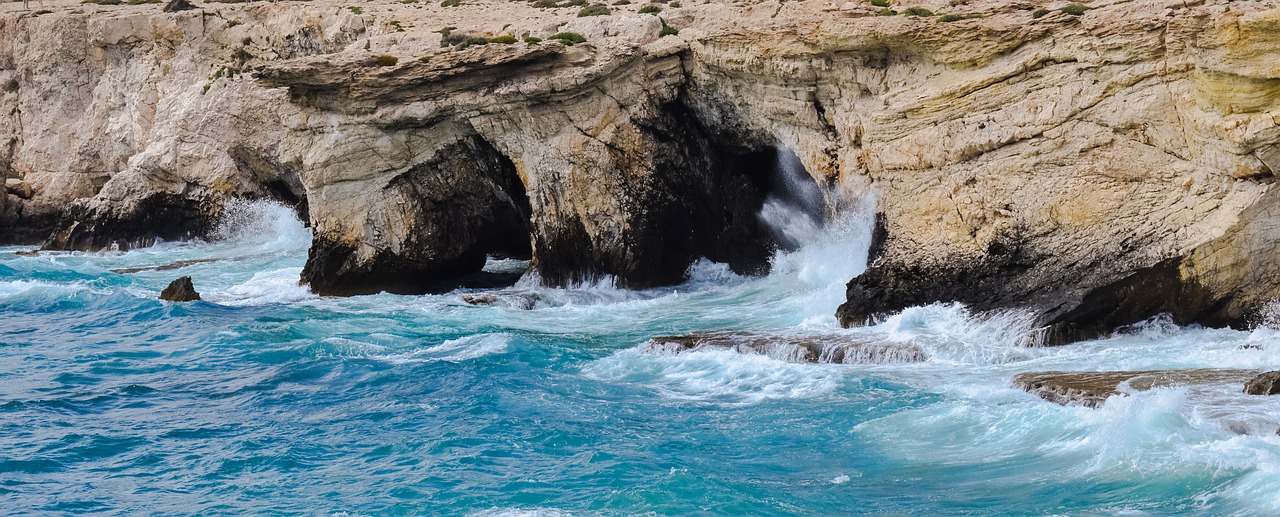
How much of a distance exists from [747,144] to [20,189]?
33478 mm

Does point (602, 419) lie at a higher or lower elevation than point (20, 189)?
lower

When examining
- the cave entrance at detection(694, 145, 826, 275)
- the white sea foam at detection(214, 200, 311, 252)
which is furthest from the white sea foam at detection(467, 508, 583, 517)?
the white sea foam at detection(214, 200, 311, 252)

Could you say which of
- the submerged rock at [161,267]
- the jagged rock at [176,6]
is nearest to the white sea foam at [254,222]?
the submerged rock at [161,267]

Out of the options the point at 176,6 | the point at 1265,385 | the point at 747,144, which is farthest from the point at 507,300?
the point at 176,6

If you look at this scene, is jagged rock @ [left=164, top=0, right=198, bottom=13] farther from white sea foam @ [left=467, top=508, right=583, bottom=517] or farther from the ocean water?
white sea foam @ [left=467, top=508, right=583, bottom=517]

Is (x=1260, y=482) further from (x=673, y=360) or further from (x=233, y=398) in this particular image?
(x=233, y=398)

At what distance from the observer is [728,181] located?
30.4 meters

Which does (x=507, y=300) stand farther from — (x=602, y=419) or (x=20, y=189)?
(x=20, y=189)

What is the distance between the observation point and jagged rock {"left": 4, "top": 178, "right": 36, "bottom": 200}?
159 feet

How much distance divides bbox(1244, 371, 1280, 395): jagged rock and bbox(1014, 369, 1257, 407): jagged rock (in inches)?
25.9

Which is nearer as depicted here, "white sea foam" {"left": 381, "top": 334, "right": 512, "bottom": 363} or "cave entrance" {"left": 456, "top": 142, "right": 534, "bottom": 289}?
"white sea foam" {"left": 381, "top": 334, "right": 512, "bottom": 363}

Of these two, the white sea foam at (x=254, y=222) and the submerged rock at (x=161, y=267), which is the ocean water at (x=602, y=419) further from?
the white sea foam at (x=254, y=222)

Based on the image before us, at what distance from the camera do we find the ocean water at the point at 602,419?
1369cm

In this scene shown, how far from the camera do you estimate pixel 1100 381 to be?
16.2 m
